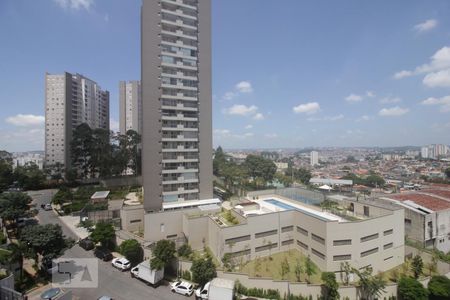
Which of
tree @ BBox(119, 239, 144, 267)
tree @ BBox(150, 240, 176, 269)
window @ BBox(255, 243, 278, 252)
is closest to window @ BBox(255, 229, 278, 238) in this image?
window @ BBox(255, 243, 278, 252)

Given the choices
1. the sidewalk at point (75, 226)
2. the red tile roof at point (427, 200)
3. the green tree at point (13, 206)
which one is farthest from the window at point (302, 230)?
the green tree at point (13, 206)

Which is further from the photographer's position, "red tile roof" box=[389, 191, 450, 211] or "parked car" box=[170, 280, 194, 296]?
"red tile roof" box=[389, 191, 450, 211]

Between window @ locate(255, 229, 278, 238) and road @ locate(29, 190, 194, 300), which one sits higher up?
window @ locate(255, 229, 278, 238)

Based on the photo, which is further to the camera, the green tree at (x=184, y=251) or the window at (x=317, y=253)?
the green tree at (x=184, y=251)

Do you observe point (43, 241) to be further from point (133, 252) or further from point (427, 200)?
point (427, 200)

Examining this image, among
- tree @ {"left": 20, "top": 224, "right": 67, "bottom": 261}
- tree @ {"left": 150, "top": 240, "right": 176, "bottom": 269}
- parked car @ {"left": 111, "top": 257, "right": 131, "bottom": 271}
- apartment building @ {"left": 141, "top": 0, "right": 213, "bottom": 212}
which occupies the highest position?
apartment building @ {"left": 141, "top": 0, "right": 213, "bottom": 212}

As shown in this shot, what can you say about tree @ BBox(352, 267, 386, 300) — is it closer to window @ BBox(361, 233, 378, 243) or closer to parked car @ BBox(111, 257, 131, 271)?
window @ BBox(361, 233, 378, 243)

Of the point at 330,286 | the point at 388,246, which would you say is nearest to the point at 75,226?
the point at 330,286

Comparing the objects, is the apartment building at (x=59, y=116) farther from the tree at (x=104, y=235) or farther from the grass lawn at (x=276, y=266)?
the grass lawn at (x=276, y=266)
